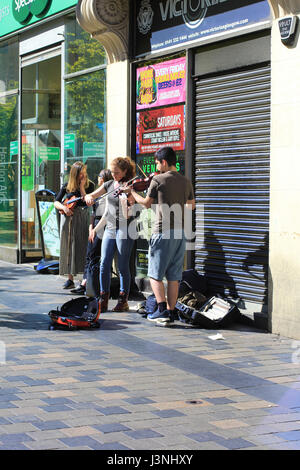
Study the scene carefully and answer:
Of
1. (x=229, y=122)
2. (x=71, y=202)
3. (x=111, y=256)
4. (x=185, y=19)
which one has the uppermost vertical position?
(x=185, y=19)

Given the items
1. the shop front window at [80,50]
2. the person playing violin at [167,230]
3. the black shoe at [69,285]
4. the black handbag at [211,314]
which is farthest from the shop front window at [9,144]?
the black handbag at [211,314]

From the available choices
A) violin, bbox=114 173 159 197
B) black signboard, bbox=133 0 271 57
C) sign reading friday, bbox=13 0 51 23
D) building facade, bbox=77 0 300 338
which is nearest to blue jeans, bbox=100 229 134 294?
violin, bbox=114 173 159 197

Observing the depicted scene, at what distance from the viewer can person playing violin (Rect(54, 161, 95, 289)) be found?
36.9ft

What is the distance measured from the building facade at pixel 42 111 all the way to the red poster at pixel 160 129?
1.19 m

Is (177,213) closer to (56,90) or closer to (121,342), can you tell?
(121,342)

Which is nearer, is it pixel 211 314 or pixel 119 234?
pixel 211 314

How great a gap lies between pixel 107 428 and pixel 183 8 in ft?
21.7

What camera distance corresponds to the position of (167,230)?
8.66 metres

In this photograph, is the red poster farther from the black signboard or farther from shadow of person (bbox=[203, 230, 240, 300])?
shadow of person (bbox=[203, 230, 240, 300])

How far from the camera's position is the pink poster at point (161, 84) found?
10.1m

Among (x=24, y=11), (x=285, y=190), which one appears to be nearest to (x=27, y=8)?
(x=24, y=11)

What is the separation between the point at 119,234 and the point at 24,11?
689cm

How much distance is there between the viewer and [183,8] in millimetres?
10031

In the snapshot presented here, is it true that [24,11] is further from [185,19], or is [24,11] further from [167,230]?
[167,230]
